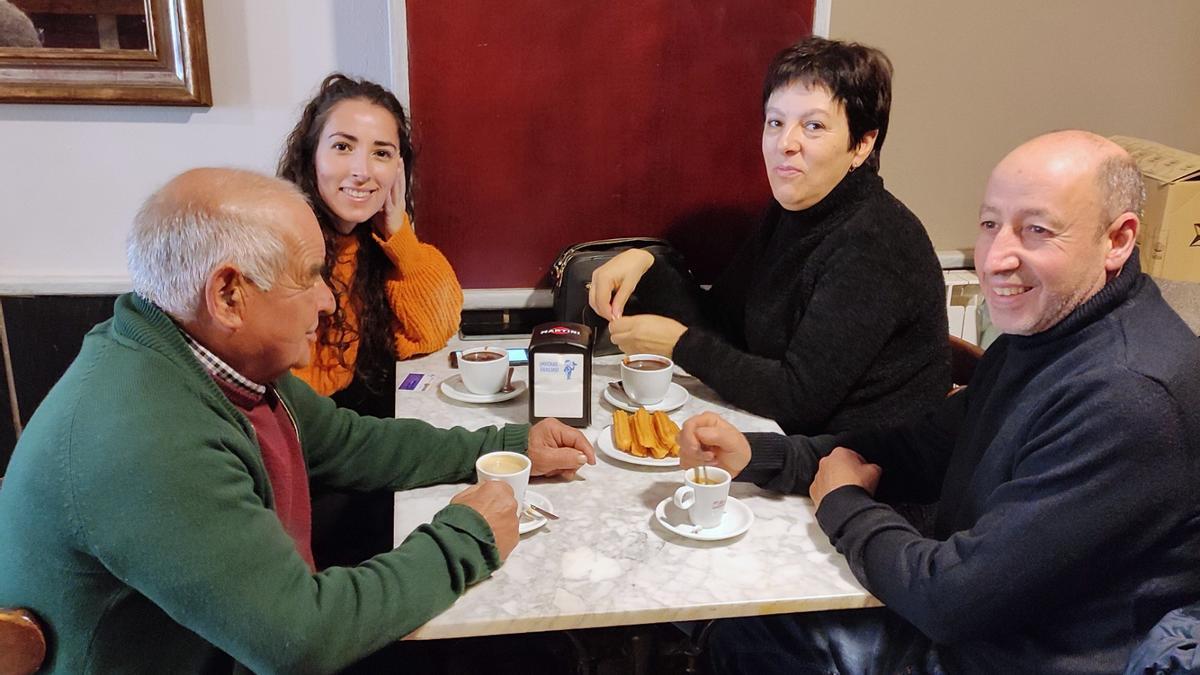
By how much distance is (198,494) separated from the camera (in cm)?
92

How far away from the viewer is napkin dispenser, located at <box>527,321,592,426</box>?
1.48m

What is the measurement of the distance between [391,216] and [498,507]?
1.04 metres

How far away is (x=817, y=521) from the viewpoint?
4.16 ft

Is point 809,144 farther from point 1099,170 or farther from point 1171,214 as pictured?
point 1171,214

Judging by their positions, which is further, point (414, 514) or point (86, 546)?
point (414, 514)

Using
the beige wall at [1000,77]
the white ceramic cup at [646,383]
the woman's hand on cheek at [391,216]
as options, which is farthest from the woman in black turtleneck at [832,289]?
the beige wall at [1000,77]

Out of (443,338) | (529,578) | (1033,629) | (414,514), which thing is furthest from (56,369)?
(1033,629)

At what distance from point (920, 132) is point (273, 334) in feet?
6.84

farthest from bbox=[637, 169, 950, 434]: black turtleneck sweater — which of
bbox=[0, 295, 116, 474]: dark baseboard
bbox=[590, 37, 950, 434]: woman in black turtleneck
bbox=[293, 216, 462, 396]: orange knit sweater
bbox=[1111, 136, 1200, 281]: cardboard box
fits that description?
bbox=[0, 295, 116, 474]: dark baseboard

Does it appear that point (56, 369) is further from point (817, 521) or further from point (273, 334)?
point (817, 521)

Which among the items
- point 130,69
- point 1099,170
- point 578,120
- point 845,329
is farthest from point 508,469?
point 130,69

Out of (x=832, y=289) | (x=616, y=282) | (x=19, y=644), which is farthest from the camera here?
(x=616, y=282)

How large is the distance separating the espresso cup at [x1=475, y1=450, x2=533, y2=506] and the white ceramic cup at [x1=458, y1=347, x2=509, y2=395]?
29 centimetres

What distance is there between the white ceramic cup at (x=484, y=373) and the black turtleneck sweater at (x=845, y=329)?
34cm
